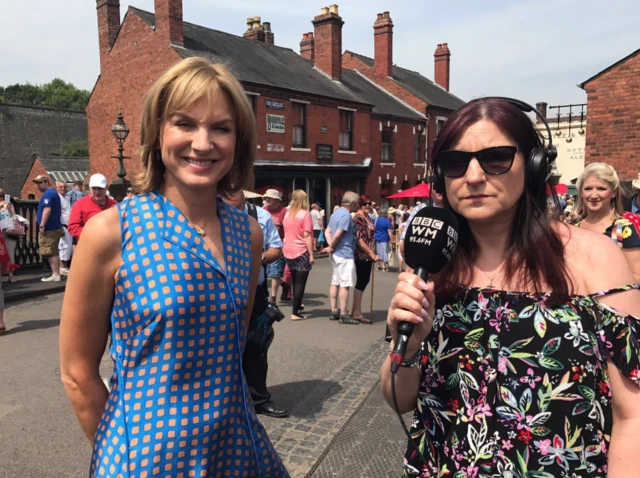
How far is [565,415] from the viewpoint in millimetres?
1283

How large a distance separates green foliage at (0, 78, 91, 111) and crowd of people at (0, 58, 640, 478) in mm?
78915

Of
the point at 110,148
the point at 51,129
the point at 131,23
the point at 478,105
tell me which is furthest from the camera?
the point at 51,129

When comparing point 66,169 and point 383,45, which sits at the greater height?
point 383,45

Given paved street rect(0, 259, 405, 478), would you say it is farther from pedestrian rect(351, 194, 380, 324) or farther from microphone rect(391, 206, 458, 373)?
microphone rect(391, 206, 458, 373)

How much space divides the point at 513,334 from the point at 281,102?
19042mm

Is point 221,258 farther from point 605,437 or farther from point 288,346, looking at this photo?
point 288,346

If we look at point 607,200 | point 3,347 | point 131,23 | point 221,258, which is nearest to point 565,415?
point 221,258

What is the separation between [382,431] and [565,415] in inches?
112

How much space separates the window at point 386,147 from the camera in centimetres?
2580

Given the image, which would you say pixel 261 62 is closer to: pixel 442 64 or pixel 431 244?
pixel 442 64

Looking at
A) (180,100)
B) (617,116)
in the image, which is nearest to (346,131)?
(617,116)

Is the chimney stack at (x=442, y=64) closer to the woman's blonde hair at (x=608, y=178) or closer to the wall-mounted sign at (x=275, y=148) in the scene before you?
the wall-mounted sign at (x=275, y=148)

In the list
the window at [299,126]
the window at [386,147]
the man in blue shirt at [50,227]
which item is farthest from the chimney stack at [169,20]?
the window at [386,147]

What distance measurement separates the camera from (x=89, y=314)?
1.45 meters
